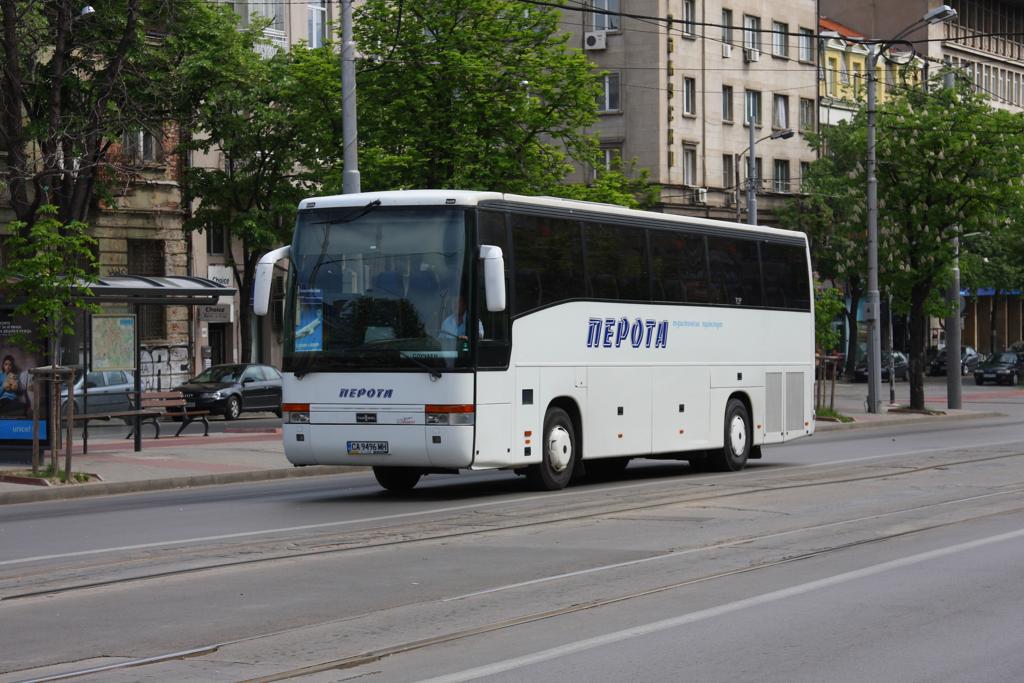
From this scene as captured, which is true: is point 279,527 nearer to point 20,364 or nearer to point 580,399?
point 580,399

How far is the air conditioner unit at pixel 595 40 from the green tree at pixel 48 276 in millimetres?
44222

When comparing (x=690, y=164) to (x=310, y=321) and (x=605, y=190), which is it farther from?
(x=310, y=321)

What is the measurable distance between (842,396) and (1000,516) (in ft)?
141

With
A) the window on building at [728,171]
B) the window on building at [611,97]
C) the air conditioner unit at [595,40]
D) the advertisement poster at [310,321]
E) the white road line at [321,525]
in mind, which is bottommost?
the white road line at [321,525]

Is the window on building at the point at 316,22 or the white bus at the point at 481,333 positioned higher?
the window on building at the point at 316,22

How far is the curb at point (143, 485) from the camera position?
18.7 metres

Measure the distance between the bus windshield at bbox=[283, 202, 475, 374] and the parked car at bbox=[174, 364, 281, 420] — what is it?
76.2 feet

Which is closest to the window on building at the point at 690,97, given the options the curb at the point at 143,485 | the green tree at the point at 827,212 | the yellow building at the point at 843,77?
the green tree at the point at 827,212

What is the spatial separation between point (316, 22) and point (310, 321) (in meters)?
38.8

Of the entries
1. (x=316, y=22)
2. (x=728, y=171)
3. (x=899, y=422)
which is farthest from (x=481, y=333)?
(x=728, y=171)

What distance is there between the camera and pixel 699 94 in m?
65.1

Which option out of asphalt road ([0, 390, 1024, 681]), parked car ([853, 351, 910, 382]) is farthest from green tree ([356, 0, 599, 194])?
parked car ([853, 351, 910, 382])

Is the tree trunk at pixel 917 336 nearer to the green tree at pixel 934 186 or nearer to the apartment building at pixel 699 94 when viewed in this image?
the green tree at pixel 934 186

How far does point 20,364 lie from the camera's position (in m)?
21.8
